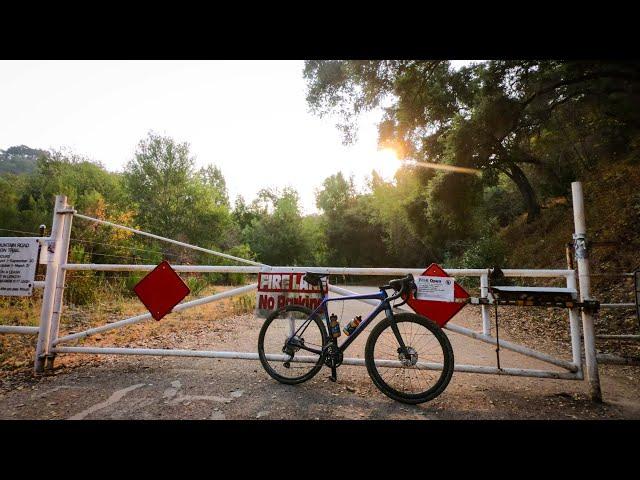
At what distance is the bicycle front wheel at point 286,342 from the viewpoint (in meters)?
3.51

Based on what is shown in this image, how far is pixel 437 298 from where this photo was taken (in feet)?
11.1

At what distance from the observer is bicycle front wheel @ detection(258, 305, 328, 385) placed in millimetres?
3512

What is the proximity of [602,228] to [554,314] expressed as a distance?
6280 mm

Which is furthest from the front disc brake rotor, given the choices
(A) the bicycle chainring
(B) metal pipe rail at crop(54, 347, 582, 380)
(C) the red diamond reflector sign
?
(C) the red diamond reflector sign

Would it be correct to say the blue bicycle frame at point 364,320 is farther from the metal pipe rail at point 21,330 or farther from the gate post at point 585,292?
the metal pipe rail at point 21,330

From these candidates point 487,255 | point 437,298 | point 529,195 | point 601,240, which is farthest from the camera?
point 529,195

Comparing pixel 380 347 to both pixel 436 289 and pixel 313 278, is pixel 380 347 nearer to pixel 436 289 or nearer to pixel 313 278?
pixel 436 289

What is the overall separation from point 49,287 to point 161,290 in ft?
4.61

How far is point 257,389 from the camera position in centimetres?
337

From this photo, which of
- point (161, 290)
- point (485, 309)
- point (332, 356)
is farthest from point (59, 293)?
point (485, 309)

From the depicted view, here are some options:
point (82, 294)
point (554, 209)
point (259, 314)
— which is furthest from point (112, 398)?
point (554, 209)

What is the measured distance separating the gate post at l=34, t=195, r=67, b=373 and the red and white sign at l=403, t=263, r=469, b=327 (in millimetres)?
4392
